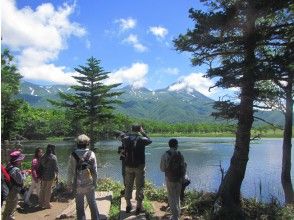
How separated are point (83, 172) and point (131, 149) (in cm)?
168

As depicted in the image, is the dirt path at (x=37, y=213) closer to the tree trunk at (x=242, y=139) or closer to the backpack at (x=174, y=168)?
the backpack at (x=174, y=168)

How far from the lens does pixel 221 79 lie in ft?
35.5

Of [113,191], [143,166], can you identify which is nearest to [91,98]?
[113,191]

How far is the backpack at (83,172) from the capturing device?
25.6ft

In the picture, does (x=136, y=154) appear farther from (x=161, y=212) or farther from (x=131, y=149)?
(x=161, y=212)

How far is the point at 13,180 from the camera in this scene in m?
8.41

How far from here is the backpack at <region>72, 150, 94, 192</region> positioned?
780 centimetres

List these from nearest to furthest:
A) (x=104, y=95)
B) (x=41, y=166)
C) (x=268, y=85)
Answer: (x=41, y=166), (x=268, y=85), (x=104, y=95)

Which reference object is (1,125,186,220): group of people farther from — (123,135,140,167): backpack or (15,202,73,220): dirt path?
(15,202,73,220): dirt path

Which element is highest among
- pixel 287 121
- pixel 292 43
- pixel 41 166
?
pixel 292 43

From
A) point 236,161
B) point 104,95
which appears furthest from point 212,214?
point 104,95

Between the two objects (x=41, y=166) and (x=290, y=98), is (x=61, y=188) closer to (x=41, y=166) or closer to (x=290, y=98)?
(x=41, y=166)

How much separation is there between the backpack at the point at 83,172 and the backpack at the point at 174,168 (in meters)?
1.76

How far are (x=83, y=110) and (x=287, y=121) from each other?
14.0 meters
